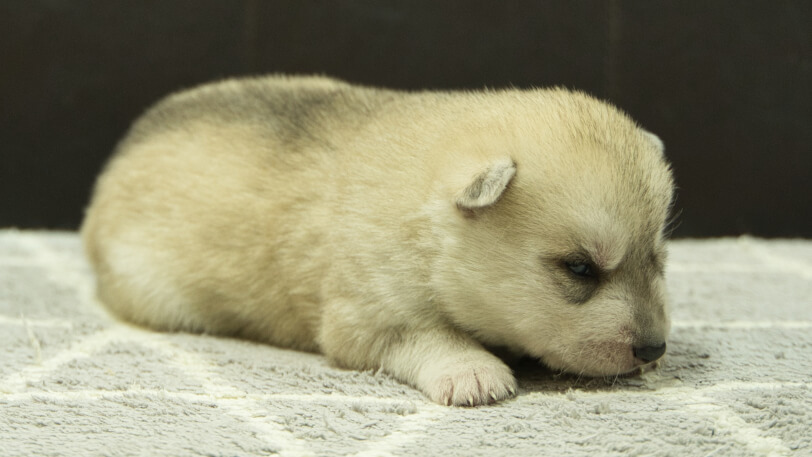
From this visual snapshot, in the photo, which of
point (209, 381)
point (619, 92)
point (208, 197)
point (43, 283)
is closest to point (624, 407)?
point (209, 381)

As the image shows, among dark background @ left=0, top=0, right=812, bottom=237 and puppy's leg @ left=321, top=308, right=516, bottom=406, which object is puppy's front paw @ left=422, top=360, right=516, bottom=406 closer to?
puppy's leg @ left=321, top=308, right=516, bottom=406

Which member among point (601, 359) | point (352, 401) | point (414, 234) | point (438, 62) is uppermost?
point (438, 62)

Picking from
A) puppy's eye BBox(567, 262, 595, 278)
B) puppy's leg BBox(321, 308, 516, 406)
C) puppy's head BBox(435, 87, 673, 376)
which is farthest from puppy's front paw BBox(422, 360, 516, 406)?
puppy's eye BBox(567, 262, 595, 278)

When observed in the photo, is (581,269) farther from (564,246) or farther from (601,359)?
(601,359)

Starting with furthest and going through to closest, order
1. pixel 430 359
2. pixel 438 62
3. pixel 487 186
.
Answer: pixel 438 62
pixel 430 359
pixel 487 186

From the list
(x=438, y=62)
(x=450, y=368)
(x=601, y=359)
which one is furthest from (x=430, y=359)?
(x=438, y=62)

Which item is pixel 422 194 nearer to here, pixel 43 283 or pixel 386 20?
A: pixel 43 283
